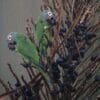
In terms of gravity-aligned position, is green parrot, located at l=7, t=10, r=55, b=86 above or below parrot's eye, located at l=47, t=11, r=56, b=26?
below

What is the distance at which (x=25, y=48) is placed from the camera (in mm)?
722

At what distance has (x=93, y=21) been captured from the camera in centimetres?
98

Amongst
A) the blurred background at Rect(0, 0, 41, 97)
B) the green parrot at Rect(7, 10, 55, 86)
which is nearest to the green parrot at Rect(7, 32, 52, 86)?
the green parrot at Rect(7, 10, 55, 86)

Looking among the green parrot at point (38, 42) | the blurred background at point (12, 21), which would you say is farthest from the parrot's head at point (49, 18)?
the blurred background at point (12, 21)

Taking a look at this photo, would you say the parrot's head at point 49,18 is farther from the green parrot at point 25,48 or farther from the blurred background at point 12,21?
the blurred background at point 12,21

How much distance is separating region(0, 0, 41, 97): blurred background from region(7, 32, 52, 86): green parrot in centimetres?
49

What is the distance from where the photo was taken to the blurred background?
1244 mm

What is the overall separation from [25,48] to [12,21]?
2.01 feet

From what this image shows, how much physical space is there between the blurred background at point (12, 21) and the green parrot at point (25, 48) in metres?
0.49

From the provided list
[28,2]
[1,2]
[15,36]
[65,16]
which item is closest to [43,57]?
[15,36]

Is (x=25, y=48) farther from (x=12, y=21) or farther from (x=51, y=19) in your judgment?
(x=12, y=21)

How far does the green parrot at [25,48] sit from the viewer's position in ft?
2.37

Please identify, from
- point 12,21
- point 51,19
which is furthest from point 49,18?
point 12,21

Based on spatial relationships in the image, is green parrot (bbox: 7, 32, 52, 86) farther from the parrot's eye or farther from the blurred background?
the blurred background
